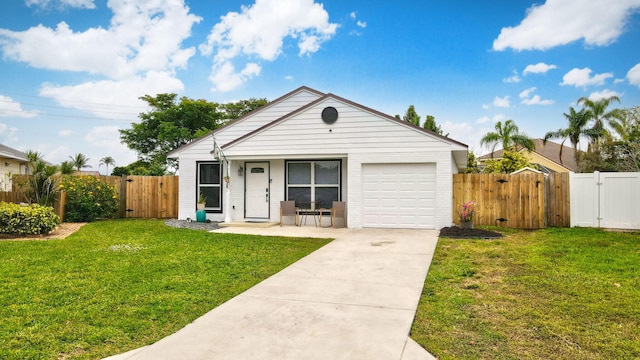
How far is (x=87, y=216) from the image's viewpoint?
13586 millimetres

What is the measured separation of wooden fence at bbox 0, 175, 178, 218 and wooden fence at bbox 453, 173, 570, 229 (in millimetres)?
10618

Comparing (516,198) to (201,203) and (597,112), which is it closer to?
(201,203)

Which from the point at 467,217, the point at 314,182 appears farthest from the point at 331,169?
the point at 467,217

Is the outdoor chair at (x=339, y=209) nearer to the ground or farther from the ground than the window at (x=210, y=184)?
nearer to the ground

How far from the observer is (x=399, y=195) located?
11.9 meters

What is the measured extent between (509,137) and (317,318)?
106 ft

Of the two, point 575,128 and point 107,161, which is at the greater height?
point 575,128

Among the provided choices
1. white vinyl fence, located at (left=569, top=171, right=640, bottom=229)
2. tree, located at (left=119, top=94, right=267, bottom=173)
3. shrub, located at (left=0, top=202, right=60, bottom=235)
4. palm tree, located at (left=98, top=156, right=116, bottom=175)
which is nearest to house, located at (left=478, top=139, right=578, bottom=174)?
white vinyl fence, located at (left=569, top=171, right=640, bottom=229)

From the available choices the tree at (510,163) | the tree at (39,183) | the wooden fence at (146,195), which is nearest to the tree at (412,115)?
the tree at (510,163)

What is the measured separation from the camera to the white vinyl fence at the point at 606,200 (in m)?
10.8

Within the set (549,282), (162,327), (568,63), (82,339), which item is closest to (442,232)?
(549,282)

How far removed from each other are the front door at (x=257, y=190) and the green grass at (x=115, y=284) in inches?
154

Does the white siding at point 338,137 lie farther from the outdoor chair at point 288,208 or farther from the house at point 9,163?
the house at point 9,163

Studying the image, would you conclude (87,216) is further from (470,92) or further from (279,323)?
(470,92)
